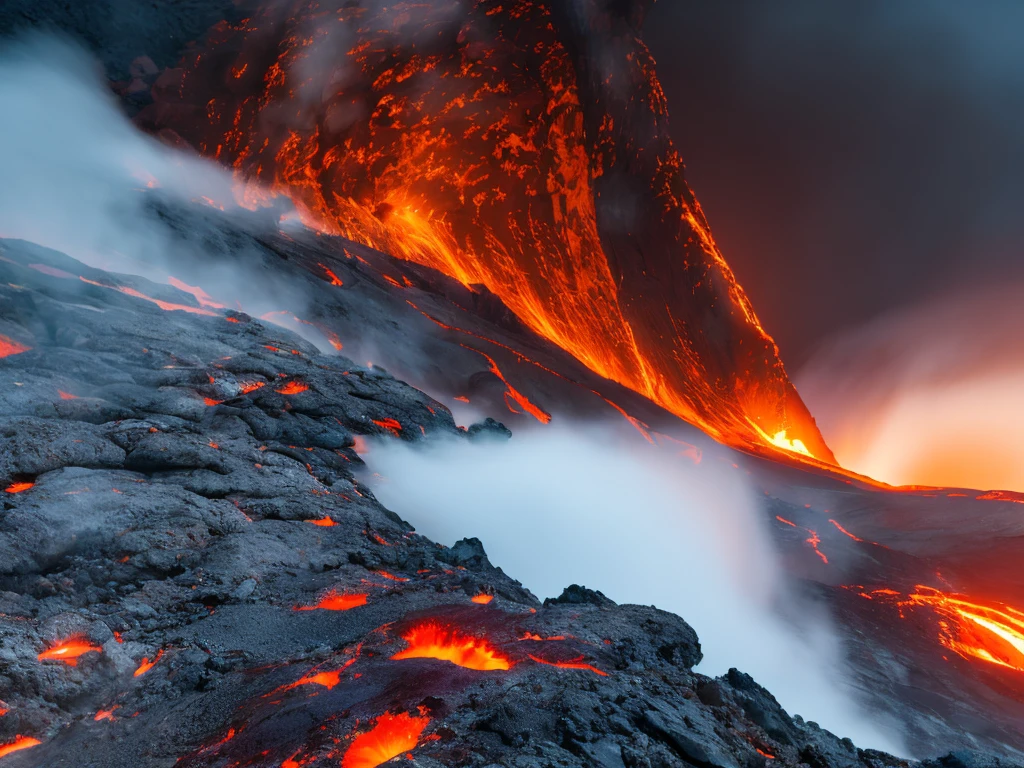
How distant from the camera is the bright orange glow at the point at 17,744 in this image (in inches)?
217

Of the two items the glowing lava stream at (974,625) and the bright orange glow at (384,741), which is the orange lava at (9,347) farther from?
the glowing lava stream at (974,625)

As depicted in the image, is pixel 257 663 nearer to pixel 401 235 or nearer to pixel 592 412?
pixel 592 412

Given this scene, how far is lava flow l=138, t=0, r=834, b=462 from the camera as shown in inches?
1736

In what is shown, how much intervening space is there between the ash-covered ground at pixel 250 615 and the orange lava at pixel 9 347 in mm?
181

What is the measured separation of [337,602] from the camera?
875 centimetres

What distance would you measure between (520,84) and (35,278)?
46978 mm

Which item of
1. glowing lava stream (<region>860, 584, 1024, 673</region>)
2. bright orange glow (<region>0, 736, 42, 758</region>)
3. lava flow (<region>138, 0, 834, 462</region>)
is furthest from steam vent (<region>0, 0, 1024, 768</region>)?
lava flow (<region>138, 0, 834, 462</region>)

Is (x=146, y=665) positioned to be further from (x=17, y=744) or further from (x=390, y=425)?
(x=390, y=425)

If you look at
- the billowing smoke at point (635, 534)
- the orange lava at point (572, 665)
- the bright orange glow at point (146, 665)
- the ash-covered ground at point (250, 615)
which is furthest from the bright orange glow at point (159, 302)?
the orange lava at point (572, 665)

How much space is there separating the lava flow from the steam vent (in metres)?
0.32

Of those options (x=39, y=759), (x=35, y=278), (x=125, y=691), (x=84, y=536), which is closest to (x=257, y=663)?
(x=125, y=691)

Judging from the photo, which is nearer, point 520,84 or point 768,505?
point 768,505

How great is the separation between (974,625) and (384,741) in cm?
2172

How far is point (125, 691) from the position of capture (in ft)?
21.2
